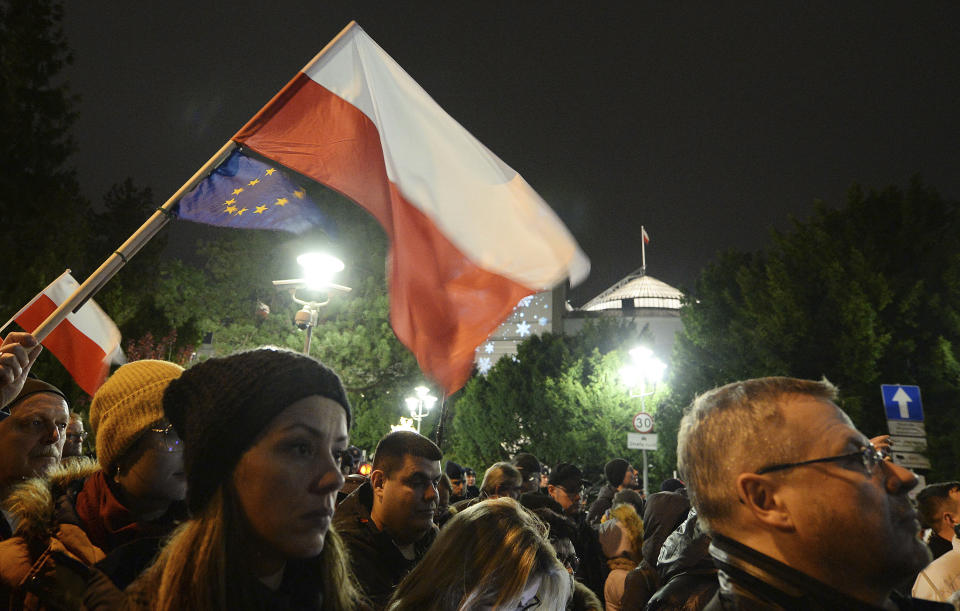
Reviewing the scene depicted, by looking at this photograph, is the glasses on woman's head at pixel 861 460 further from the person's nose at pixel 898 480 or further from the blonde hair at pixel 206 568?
the blonde hair at pixel 206 568

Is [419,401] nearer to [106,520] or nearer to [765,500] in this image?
[106,520]

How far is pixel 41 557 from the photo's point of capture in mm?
1877

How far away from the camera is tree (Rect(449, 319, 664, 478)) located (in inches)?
1293

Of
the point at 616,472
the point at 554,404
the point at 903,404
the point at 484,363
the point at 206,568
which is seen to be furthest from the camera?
the point at 484,363

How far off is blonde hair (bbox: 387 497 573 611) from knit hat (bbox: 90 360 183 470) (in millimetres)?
1255

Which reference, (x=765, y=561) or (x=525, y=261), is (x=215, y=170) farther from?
(x=765, y=561)

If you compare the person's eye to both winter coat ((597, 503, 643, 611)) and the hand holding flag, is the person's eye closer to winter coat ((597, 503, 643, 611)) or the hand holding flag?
the hand holding flag

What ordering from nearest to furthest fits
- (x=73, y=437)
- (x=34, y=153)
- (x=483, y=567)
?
1. (x=483, y=567)
2. (x=73, y=437)
3. (x=34, y=153)

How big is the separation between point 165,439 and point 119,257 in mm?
987

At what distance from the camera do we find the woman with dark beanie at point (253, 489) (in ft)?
4.93

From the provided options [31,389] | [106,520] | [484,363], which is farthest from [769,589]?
[484,363]

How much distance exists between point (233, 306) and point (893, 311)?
86.9ft

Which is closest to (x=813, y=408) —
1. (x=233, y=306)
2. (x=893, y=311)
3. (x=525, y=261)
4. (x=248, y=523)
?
(x=248, y=523)

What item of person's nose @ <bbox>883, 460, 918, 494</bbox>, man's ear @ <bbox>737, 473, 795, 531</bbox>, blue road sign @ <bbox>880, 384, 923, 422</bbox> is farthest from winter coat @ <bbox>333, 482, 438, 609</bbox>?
blue road sign @ <bbox>880, 384, 923, 422</bbox>
